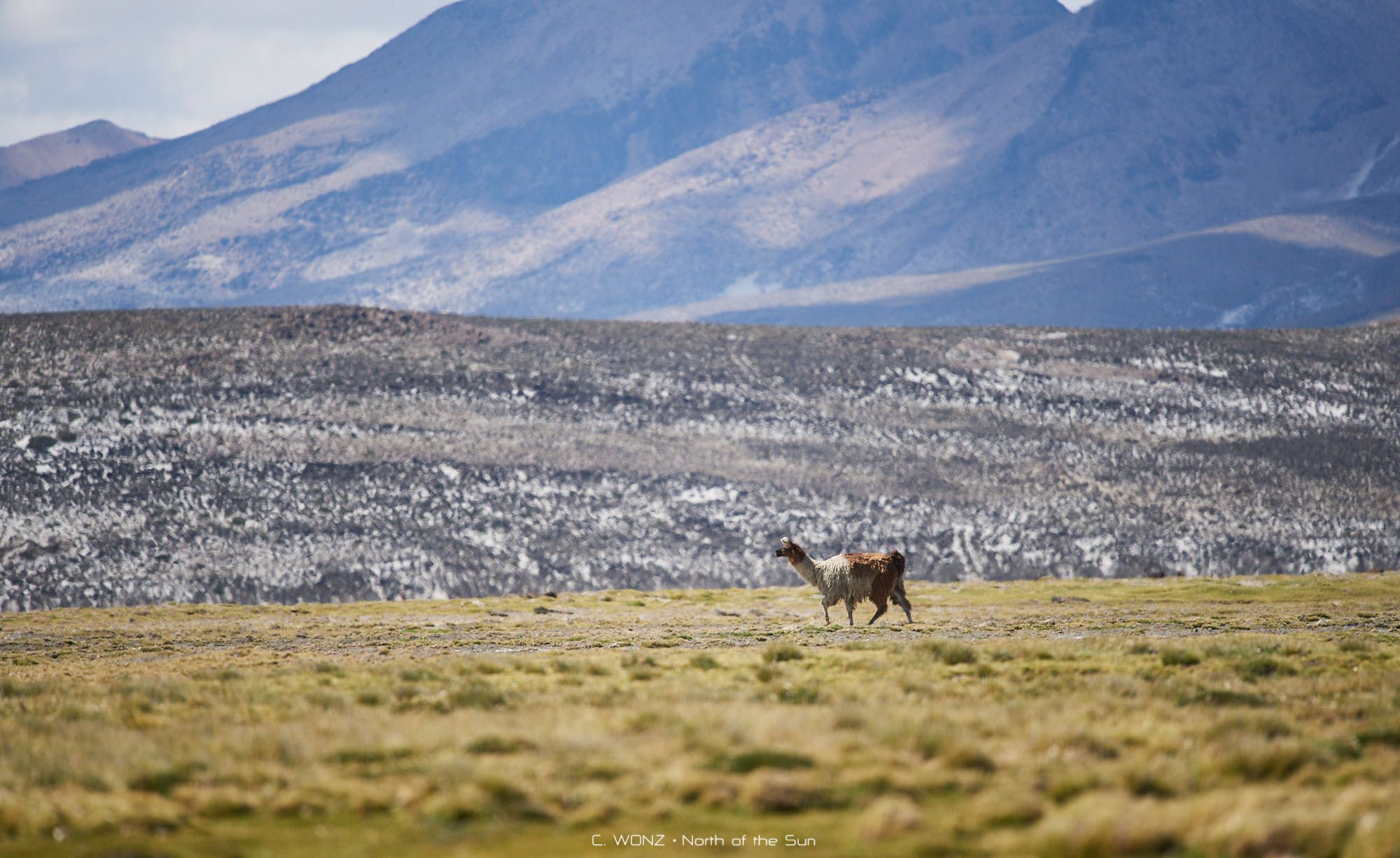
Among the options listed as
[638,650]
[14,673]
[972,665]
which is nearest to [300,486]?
[14,673]

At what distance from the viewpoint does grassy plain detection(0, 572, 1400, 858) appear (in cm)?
796

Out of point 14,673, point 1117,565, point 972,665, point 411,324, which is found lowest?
point 1117,565

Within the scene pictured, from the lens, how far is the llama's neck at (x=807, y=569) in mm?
25125

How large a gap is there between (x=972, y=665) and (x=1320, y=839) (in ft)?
28.3

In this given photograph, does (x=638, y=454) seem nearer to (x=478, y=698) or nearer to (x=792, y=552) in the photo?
(x=792, y=552)

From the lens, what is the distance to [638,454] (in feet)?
200

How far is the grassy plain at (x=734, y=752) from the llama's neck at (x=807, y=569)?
214 inches

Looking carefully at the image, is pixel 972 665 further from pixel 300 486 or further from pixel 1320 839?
pixel 300 486

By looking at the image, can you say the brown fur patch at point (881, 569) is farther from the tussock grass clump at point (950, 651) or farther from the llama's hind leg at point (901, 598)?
the tussock grass clump at point (950, 651)

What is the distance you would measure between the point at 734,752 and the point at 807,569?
15.8 m

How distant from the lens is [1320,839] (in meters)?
7.38

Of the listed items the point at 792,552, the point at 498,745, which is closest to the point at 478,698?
A: the point at 498,745

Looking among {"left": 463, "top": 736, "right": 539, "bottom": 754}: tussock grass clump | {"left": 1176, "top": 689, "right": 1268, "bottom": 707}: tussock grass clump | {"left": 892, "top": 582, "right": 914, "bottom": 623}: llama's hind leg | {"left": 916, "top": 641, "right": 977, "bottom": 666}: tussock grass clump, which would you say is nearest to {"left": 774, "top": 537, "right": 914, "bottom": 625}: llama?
{"left": 892, "top": 582, "right": 914, "bottom": 623}: llama's hind leg

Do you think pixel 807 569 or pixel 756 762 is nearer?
pixel 756 762
